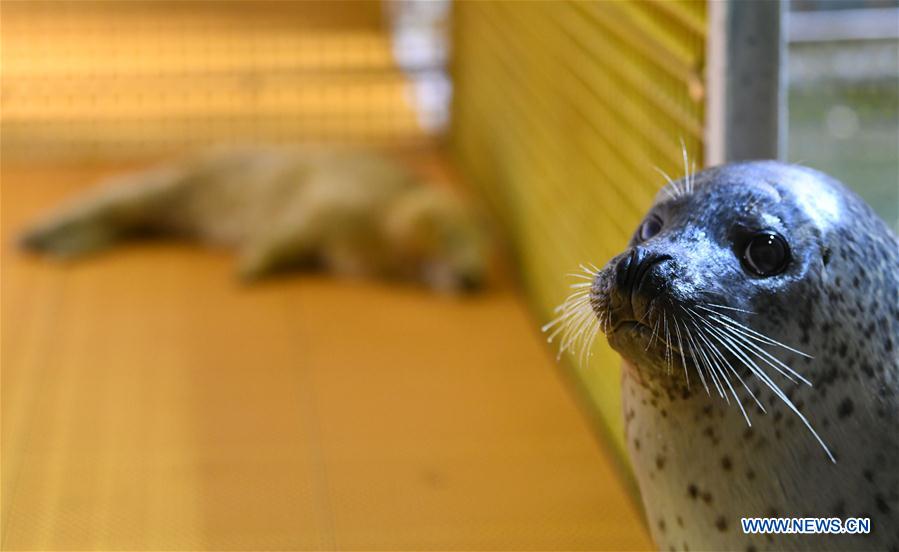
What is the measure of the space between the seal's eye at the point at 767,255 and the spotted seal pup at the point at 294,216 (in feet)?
8.02

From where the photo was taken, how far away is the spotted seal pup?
410 centimetres

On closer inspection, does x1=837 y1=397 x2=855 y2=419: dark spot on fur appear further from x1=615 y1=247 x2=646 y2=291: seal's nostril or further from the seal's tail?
the seal's tail

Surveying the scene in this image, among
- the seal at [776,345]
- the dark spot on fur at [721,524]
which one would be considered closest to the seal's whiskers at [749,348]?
the seal at [776,345]

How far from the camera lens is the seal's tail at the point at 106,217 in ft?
14.1

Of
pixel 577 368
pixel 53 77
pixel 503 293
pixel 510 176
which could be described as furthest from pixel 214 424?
pixel 53 77

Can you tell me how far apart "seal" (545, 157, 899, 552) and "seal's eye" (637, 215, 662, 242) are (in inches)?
3.4

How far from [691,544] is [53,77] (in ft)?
13.9

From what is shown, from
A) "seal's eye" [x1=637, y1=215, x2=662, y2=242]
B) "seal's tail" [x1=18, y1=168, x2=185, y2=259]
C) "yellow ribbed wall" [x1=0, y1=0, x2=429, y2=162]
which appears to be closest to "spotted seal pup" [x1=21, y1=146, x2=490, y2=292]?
"seal's tail" [x1=18, y1=168, x2=185, y2=259]

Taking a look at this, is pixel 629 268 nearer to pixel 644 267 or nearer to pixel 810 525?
pixel 644 267

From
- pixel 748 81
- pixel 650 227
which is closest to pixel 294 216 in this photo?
pixel 748 81

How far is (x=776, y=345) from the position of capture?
158 centimetres

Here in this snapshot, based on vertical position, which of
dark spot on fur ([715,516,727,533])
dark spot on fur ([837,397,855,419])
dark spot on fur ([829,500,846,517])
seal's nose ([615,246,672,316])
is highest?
seal's nose ([615,246,672,316])

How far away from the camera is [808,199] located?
1620 mm

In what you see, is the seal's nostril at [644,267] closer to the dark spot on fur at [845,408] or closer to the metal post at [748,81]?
the dark spot on fur at [845,408]
